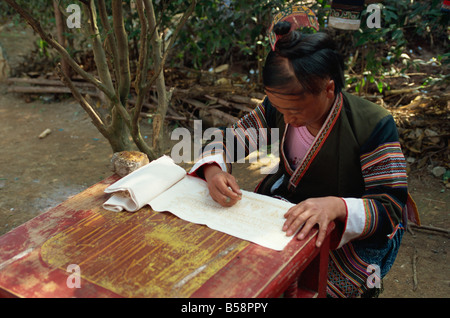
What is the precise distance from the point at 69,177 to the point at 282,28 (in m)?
3.25

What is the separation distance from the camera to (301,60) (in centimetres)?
170

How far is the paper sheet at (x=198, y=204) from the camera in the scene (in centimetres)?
162

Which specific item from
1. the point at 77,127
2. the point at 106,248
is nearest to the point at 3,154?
the point at 77,127

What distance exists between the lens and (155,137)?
3.00 m

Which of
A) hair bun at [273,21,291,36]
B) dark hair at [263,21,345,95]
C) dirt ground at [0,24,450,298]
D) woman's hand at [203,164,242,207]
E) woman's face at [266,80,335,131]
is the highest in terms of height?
hair bun at [273,21,291,36]

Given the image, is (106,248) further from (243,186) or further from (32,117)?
(32,117)

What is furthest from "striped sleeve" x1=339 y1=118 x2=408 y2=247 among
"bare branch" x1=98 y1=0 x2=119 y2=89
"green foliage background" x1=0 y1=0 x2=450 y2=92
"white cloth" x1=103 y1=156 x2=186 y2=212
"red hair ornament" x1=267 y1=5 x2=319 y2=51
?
"green foliage background" x1=0 y1=0 x2=450 y2=92

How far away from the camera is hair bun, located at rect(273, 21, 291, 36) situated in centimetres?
172

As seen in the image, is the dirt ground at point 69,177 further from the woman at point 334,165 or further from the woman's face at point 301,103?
the woman's face at point 301,103

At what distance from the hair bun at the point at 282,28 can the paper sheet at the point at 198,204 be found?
26.4 inches

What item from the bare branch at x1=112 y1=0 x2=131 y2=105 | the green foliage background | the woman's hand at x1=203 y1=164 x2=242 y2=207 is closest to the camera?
the woman's hand at x1=203 y1=164 x2=242 y2=207

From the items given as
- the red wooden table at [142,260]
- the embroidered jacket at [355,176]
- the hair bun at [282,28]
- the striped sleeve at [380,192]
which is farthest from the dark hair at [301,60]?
the red wooden table at [142,260]

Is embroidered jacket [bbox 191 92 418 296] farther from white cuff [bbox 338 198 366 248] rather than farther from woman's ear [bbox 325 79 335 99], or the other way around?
woman's ear [bbox 325 79 335 99]

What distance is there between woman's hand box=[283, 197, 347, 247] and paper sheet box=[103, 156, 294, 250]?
0.04 meters
